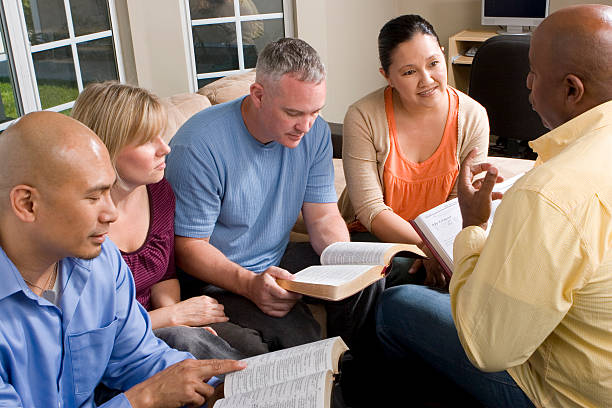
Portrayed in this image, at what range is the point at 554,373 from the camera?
122cm

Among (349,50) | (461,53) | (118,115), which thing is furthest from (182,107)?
(461,53)

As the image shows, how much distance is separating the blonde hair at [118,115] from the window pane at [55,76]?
170 centimetres

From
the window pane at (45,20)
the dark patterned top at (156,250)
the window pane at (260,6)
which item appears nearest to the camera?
the dark patterned top at (156,250)

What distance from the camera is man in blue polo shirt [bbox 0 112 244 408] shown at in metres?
1.09

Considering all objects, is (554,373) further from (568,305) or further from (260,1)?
(260,1)

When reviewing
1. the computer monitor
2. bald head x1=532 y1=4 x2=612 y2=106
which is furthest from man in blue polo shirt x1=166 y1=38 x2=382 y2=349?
the computer monitor

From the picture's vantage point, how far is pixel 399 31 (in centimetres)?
199

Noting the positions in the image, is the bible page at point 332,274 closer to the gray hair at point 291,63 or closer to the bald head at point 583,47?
the gray hair at point 291,63

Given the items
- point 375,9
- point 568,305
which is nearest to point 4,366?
point 568,305

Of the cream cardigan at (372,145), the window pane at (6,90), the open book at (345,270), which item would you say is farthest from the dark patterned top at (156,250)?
the window pane at (6,90)

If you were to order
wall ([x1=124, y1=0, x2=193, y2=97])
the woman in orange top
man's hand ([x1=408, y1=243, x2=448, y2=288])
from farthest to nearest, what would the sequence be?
wall ([x1=124, y1=0, x2=193, y2=97]), the woman in orange top, man's hand ([x1=408, y1=243, x2=448, y2=288])

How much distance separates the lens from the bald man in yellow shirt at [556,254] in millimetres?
1048

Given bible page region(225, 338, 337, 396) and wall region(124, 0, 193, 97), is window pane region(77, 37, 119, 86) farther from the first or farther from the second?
bible page region(225, 338, 337, 396)

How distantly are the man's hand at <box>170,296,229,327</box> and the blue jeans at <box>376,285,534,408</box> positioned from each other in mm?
429
